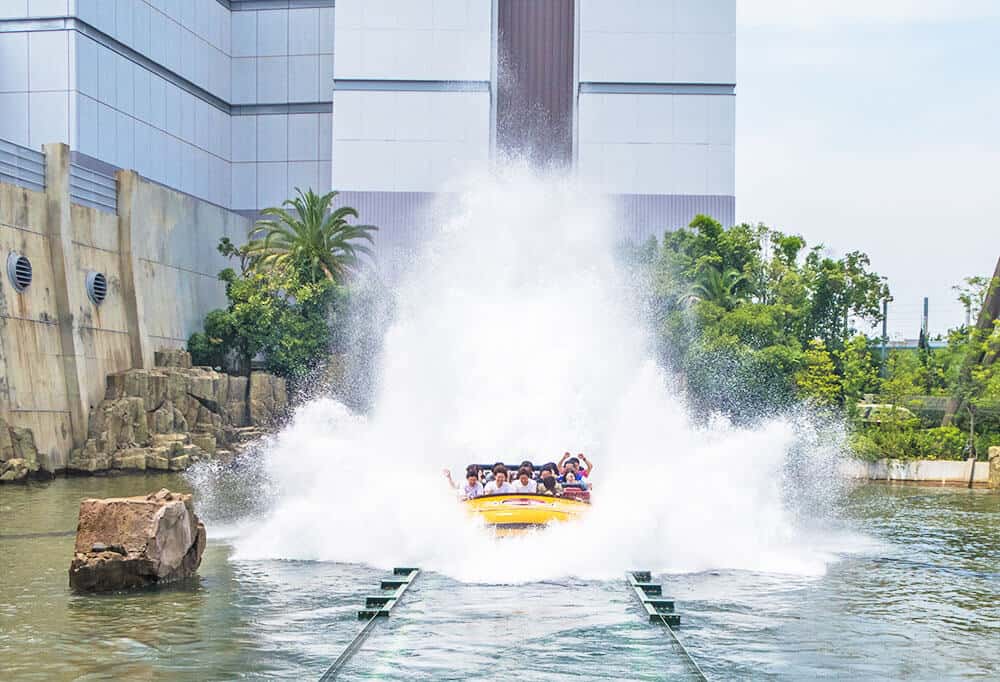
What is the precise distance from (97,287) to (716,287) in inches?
966

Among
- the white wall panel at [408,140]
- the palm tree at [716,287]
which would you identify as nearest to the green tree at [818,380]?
the palm tree at [716,287]

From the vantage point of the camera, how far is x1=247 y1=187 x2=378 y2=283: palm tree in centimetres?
6091

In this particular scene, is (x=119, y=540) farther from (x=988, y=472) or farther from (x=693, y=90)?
(x=693, y=90)

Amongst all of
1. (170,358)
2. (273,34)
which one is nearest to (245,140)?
(273,34)

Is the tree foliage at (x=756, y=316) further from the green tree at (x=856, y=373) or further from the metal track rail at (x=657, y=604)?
the metal track rail at (x=657, y=604)

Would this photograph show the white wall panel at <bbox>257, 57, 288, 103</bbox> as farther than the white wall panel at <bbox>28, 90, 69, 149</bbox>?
Yes

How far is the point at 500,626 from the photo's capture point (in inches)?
582

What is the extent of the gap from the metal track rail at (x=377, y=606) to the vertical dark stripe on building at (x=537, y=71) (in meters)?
54.9

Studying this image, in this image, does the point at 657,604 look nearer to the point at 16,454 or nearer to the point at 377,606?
the point at 377,606

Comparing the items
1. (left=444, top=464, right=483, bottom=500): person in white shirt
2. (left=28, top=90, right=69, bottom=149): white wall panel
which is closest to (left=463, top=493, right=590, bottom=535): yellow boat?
(left=444, top=464, right=483, bottom=500): person in white shirt

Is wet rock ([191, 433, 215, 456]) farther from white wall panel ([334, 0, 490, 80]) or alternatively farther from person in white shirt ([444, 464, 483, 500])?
person in white shirt ([444, 464, 483, 500])

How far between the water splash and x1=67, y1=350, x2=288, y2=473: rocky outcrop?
2.79 metres

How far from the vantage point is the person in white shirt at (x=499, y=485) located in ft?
69.9

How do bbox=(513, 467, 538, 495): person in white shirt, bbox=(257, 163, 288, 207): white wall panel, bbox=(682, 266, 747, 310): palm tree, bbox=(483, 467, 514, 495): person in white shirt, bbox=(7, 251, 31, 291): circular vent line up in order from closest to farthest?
1. bbox=(483, 467, 514, 495): person in white shirt
2. bbox=(513, 467, 538, 495): person in white shirt
3. bbox=(7, 251, 31, 291): circular vent
4. bbox=(682, 266, 747, 310): palm tree
5. bbox=(257, 163, 288, 207): white wall panel
